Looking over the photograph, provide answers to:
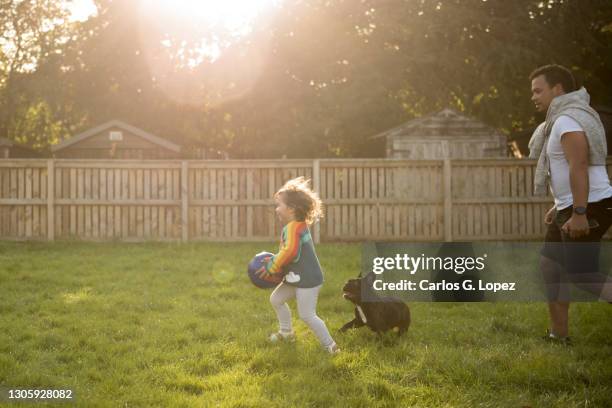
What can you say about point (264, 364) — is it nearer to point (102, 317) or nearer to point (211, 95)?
point (102, 317)

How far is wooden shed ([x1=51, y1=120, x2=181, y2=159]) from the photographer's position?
68.3ft

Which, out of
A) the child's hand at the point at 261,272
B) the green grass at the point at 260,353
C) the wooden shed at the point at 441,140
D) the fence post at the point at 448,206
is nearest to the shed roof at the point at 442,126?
the wooden shed at the point at 441,140

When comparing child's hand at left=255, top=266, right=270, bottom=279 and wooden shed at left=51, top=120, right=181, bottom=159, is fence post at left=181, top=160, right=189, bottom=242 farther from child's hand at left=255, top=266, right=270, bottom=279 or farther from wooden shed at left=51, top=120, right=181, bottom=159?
wooden shed at left=51, top=120, right=181, bottom=159

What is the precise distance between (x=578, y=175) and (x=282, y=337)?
2.64 m

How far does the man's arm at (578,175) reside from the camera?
421 cm

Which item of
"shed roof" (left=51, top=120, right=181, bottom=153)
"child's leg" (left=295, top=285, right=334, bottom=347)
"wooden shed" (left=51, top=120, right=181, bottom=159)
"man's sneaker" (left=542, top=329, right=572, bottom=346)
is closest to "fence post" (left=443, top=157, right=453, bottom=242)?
"man's sneaker" (left=542, top=329, right=572, bottom=346)

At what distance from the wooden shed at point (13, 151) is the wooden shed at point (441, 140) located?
13.4 m

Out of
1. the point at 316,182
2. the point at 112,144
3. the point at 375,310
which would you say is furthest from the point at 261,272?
the point at 112,144

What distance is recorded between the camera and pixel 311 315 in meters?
4.78

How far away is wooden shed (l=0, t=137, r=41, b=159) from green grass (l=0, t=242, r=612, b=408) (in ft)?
51.4

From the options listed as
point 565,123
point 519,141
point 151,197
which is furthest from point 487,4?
point 565,123

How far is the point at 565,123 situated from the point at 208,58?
24.9 meters

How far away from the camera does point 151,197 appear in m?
13.0

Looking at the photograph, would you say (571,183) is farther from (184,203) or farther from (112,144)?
(112,144)
